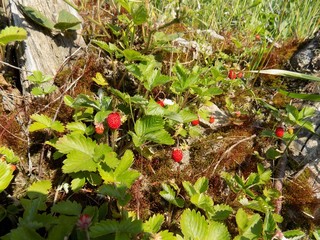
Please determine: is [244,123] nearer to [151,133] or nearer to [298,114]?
[298,114]

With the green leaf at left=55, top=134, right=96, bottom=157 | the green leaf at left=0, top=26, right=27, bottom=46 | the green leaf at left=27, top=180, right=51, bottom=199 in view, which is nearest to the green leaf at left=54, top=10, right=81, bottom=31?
the green leaf at left=0, top=26, right=27, bottom=46

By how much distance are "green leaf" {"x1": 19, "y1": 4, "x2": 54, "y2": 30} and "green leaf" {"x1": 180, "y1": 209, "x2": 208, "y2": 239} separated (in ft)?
5.64

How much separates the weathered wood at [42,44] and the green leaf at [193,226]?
1.51 meters

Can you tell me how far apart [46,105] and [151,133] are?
85 centimetres

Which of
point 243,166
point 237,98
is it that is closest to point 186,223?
point 243,166

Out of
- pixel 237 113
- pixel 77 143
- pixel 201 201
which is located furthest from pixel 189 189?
pixel 237 113

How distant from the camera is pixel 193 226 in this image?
5.07 feet

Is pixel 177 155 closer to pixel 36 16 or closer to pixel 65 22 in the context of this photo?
pixel 65 22

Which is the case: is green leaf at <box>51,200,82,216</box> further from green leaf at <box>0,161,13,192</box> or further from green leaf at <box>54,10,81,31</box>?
green leaf at <box>54,10,81,31</box>

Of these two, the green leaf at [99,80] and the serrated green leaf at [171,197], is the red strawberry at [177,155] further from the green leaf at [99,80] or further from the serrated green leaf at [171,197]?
the green leaf at [99,80]

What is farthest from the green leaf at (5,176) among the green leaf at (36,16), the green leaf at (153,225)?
the green leaf at (36,16)

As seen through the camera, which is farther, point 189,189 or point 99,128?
point 99,128

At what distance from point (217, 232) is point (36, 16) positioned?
1.92 meters

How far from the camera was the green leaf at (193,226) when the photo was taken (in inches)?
59.8
